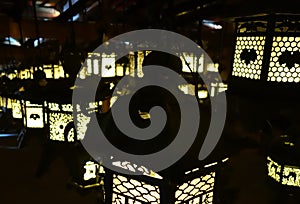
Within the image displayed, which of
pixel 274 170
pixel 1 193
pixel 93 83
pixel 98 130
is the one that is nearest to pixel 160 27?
pixel 98 130

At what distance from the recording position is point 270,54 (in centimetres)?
89

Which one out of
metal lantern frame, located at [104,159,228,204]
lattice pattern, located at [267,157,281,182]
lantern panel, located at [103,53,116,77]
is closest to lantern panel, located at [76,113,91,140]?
metal lantern frame, located at [104,159,228,204]

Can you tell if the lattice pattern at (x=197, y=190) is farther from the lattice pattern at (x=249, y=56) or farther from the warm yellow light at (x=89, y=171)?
the warm yellow light at (x=89, y=171)

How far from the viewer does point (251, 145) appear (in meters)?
0.72

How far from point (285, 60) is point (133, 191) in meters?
0.64

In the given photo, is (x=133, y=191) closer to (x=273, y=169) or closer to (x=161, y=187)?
(x=161, y=187)

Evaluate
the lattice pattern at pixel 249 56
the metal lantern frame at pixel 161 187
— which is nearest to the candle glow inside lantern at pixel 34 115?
the metal lantern frame at pixel 161 187

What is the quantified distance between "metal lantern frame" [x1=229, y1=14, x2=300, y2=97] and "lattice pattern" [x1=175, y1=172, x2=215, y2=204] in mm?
365

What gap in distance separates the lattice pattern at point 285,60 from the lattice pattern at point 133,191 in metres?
0.55

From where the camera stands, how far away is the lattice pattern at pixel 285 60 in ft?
2.80

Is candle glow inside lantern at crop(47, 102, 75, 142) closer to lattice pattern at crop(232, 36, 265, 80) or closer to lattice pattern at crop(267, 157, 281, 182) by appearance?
lattice pattern at crop(232, 36, 265, 80)

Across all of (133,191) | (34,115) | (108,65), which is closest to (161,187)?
(133,191)

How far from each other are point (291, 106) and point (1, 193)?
8.66ft

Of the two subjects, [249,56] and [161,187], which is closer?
[161,187]
